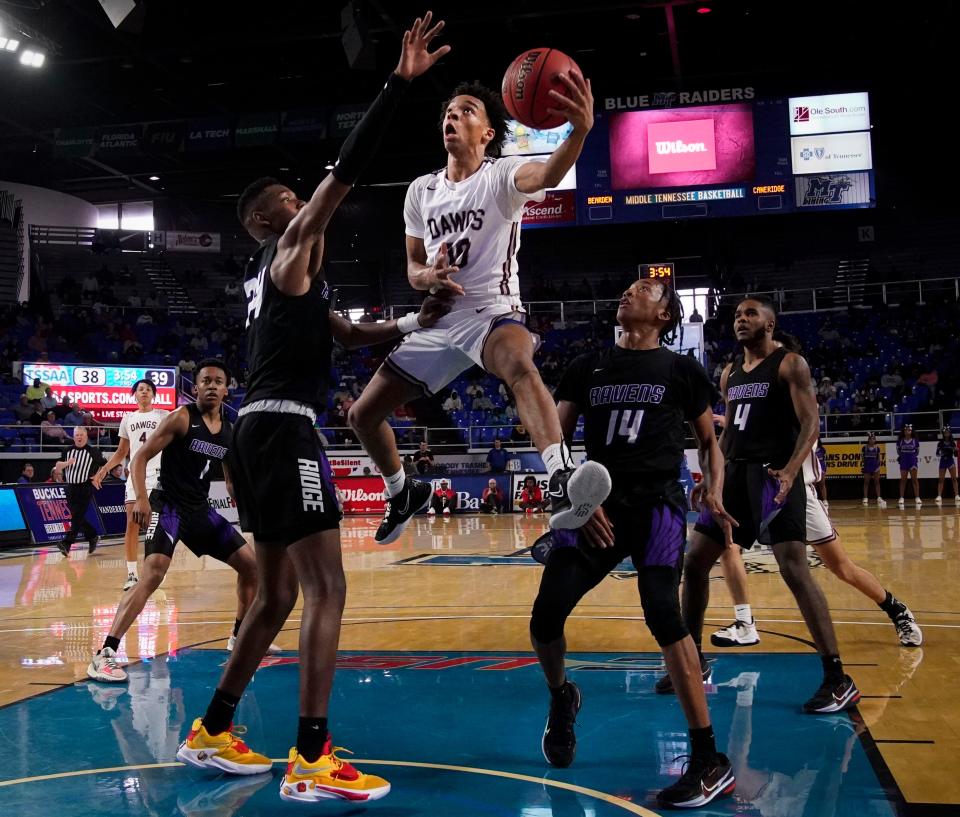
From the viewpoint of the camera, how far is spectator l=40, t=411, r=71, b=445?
66.1 ft

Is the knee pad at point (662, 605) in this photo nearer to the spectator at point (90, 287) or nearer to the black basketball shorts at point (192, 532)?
the black basketball shorts at point (192, 532)

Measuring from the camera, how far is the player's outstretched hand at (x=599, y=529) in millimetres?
3730

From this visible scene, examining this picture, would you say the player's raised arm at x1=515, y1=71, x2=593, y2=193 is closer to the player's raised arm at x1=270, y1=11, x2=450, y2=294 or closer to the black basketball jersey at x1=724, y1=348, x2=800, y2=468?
the player's raised arm at x1=270, y1=11, x2=450, y2=294

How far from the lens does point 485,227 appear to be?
4453 millimetres

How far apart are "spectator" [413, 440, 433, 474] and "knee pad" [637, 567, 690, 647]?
1903 cm

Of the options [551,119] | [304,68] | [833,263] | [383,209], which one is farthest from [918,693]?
[383,209]

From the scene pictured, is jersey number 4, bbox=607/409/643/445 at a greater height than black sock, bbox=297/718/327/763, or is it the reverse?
jersey number 4, bbox=607/409/643/445

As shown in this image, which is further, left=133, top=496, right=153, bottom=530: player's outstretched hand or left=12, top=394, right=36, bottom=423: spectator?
left=12, top=394, right=36, bottom=423: spectator

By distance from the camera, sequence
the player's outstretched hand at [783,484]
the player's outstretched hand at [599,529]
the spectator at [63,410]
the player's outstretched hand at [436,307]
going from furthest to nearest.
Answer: the spectator at [63,410]
the player's outstretched hand at [783,484]
the player's outstretched hand at [436,307]
the player's outstretched hand at [599,529]

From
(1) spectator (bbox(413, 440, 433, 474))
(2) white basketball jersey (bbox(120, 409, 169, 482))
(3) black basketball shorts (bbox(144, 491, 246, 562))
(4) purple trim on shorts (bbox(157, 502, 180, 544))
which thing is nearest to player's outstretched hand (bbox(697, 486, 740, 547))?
(3) black basketball shorts (bbox(144, 491, 246, 562))

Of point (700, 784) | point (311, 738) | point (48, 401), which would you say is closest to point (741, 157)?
point (48, 401)

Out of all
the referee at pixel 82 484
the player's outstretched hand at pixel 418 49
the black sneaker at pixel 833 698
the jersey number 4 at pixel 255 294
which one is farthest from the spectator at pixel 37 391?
the black sneaker at pixel 833 698

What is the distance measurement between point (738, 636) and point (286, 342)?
3.93 m

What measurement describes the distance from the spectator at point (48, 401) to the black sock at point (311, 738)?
2086cm
